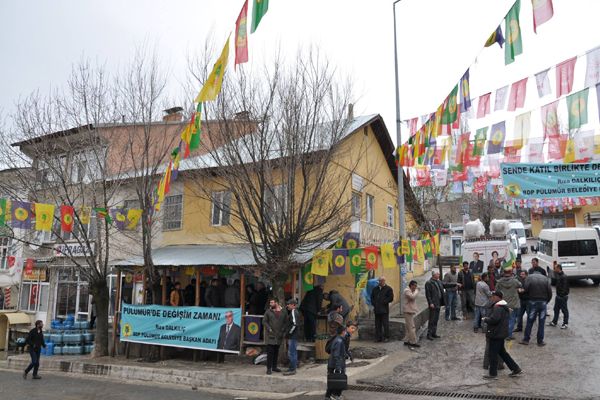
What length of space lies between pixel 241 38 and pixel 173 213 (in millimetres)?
10763

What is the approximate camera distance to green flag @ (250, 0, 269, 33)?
785 cm

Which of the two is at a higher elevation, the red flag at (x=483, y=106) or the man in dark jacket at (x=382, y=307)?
the red flag at (x=483, y=106)

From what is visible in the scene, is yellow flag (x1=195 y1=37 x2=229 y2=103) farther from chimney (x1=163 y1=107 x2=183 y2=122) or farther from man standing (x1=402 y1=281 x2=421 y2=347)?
chimney (x1=163 y1=107 x2=183 y2=122)

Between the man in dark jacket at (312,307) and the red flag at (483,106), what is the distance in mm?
6391

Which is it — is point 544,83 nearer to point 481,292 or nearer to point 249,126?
point 481,292

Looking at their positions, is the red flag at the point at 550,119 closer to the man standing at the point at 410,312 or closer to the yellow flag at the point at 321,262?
the man standing at the point at 410,312

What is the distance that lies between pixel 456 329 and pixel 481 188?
9216mm

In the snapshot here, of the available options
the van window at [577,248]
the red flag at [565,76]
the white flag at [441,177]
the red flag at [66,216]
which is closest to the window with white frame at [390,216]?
the white flag at [441,177]

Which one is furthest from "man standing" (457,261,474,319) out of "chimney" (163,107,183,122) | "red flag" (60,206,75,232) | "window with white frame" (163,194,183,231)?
"red flag" (60,206,75,232)

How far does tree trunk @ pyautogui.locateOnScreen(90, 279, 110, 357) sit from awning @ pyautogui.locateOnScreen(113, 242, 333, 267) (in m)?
0.99

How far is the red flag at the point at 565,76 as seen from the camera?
10094 mm

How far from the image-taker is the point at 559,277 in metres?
12.7

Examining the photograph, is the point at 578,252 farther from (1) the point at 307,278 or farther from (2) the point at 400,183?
(1) the point at 307,278

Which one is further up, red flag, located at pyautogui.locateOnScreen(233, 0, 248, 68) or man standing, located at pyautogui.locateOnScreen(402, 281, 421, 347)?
red flag, located at pyautogui.locateOnScreen(233, 0, 248, 68)
